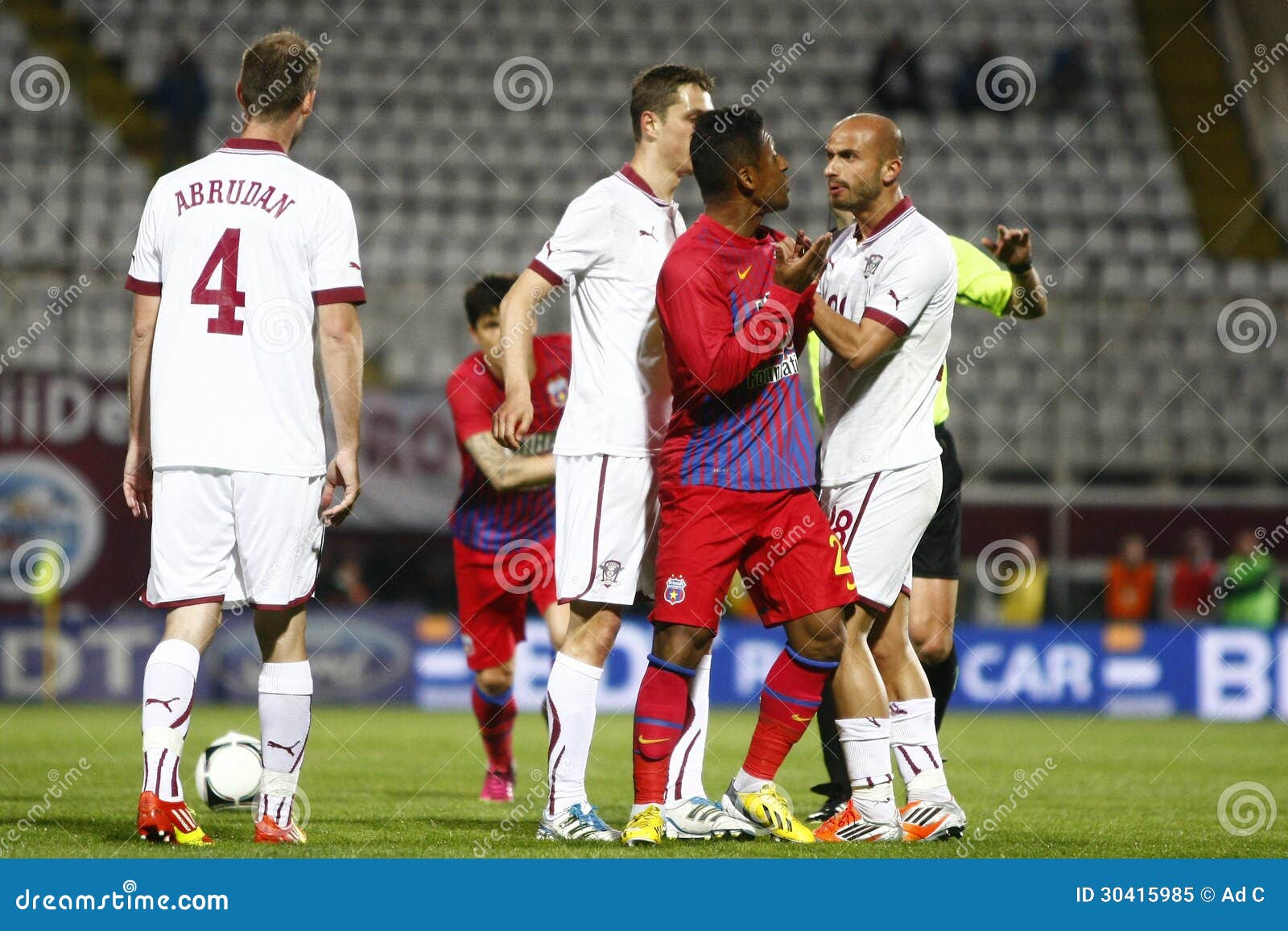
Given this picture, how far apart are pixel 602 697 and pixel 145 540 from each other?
443 cm

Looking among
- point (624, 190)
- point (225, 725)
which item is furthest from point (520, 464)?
point (225, 725)

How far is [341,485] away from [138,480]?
695 mm

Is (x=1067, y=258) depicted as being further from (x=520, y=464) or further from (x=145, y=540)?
(x=520, y=464)

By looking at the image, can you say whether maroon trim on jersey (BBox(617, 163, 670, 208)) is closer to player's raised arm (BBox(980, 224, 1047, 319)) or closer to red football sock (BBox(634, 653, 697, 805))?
player's raised arm (BBox(980, 224, 1047, 319))

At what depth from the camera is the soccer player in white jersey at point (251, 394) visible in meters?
4.62

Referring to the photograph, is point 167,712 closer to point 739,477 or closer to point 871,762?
point 739,477

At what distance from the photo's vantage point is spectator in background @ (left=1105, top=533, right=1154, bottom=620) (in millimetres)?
14906

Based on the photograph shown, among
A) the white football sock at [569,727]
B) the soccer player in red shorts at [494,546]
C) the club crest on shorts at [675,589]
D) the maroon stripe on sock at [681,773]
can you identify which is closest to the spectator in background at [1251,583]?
the soccer player in red shorts at [494,546]

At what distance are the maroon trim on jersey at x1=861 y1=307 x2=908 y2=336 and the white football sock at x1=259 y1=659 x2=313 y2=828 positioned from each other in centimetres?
210

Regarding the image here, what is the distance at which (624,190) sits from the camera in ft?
17.3

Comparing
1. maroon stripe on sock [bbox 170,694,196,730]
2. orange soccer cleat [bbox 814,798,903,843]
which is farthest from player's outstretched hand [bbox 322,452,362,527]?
orange soccer cleat [bbox 814,798,903,843]

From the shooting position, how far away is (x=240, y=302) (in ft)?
15.4

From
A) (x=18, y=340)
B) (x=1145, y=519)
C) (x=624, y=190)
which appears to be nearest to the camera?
(x=624, y=190)

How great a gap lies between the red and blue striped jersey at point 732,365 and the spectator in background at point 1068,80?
16.1m
